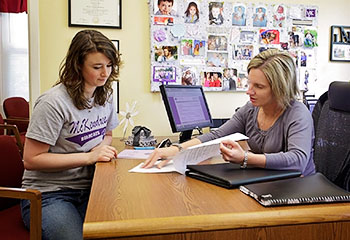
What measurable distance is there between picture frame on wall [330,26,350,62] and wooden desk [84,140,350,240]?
2358 millimetres

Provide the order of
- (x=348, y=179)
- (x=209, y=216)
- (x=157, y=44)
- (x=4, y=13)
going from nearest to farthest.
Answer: (x=209, y=216) < (x=348, y=179) < (x=157, y=44) < (x=4, y=13)

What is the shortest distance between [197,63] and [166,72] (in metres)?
0.26

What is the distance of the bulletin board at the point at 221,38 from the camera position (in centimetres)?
258

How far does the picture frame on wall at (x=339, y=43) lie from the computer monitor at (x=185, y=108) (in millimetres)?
1379

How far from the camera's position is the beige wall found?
2441mm

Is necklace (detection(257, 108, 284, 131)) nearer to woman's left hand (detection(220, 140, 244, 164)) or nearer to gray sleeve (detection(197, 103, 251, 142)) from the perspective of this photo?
gray sleeve (detection(197, 103, 251, 142))

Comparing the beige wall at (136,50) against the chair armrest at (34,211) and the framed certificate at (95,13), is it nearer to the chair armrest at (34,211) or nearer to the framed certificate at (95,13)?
the framed certificate at (95,13)

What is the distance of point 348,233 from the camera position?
0.88 metres

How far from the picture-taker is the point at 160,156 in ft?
4.64

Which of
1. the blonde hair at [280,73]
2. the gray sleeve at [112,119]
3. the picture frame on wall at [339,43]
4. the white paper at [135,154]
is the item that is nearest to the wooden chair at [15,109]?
the gray sleeve at [112,119]

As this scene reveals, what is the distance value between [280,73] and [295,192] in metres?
0.65

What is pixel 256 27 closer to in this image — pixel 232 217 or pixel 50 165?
pixel 50 165

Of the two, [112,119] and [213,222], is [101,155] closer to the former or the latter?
[112,119]

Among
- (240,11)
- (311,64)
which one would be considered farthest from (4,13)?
(311,64)
